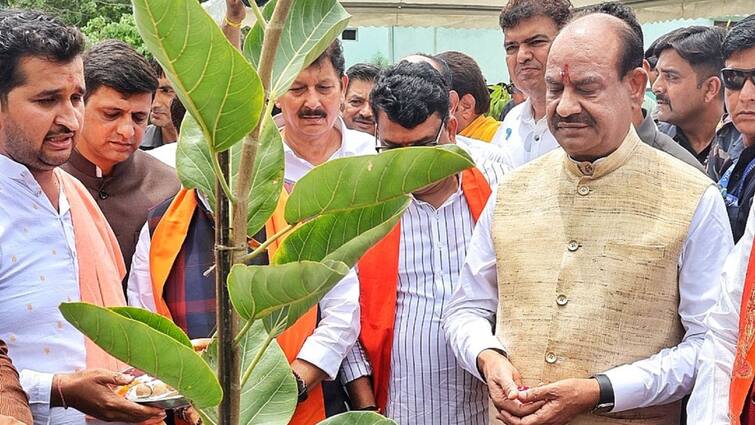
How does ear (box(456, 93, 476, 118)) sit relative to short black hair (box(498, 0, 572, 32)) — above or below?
below

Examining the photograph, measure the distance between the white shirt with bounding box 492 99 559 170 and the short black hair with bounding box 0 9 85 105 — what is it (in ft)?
5.29

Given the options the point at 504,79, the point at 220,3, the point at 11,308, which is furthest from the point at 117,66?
the point at 504,79

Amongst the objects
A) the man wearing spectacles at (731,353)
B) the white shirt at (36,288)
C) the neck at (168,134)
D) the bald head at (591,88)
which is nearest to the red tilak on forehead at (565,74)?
the bald head at (591,88)

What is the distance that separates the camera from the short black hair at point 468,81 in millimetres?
4559

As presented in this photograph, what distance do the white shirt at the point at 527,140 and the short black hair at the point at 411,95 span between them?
1.94 feet

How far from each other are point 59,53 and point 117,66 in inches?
30.4

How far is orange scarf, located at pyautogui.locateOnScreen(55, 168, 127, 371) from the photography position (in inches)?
87.7

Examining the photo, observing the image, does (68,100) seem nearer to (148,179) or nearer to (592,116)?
(148,179)

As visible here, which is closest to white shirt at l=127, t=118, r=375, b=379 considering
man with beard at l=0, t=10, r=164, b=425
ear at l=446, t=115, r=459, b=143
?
man with beard at l=0, t=10, r=164, b=425

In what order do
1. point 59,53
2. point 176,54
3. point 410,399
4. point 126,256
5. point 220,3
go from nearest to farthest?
point 176,54 → point 220,3 → point 59,53 → point 410,399 → point 126,256

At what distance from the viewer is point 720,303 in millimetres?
1986

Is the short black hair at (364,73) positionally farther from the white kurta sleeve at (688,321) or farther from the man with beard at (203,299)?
the white kurta sleeve at (688,321)

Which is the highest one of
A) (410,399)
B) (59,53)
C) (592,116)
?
(59,53)

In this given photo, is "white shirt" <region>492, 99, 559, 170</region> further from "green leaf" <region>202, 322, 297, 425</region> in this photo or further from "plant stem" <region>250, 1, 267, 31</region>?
"plant stem" <region>250, 1, 267, 31</region>
